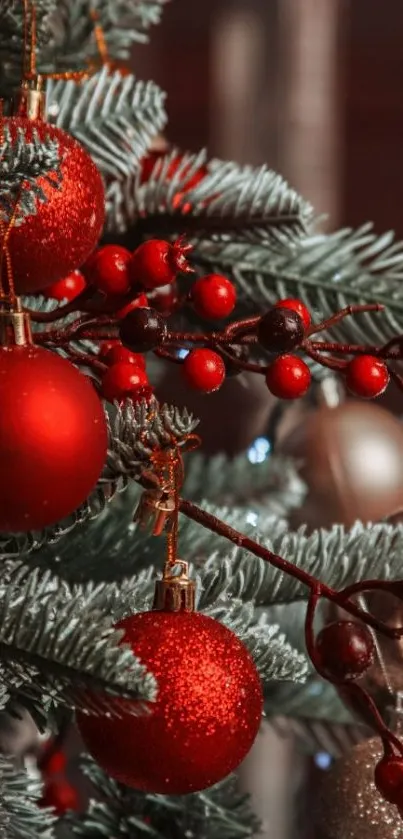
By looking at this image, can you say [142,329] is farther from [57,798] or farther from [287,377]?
[57,798]

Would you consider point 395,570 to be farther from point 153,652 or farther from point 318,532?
point 153,652

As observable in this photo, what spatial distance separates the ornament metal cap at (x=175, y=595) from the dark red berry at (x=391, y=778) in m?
0.09

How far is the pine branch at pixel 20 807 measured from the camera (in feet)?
1.32

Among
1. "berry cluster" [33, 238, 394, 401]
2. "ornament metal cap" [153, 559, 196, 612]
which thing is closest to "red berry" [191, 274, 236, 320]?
"berry cluster" [33, 238, 394, 401]

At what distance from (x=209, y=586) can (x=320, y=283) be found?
18 centimetres

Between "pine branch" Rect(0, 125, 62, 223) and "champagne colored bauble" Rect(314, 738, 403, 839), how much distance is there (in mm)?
298

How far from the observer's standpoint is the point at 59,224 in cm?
38

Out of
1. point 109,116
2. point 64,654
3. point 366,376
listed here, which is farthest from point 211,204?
point 64,654

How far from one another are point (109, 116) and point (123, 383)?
0.66ft

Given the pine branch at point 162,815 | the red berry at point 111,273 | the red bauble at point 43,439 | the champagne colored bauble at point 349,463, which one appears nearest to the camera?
the red bauble at point 43,439

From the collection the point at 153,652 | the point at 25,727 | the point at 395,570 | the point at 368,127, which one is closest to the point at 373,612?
the point at 395,570

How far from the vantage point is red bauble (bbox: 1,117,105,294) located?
380 millimetres

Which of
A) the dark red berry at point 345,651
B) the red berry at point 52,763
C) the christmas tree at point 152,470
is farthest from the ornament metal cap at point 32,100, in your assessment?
the red berry at point 52,763

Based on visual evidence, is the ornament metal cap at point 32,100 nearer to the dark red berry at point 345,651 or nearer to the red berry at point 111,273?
the red berry at point 111,273
